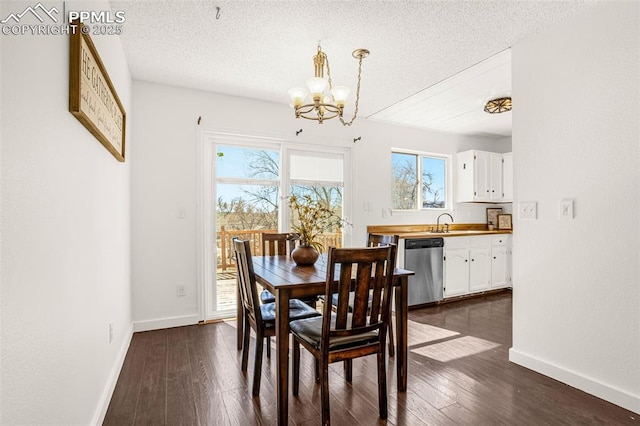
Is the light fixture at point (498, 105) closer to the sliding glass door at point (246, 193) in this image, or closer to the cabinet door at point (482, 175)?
the cabinet door at point (482, 175)

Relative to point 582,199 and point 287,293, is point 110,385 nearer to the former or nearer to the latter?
point 287,293

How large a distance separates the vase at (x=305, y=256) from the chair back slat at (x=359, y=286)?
0.57m

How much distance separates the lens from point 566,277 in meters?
2.29

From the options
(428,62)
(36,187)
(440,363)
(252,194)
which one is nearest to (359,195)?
(252,194)

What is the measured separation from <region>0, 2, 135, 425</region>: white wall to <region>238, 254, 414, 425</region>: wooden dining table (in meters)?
0.89

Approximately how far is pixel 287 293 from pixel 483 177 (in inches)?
172

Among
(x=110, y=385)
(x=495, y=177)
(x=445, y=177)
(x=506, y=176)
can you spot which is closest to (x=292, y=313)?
(x=110, y=385)

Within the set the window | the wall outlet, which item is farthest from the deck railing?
the wall outlet

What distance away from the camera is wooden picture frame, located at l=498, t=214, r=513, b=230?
18.0 feet

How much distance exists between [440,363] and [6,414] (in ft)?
8.20

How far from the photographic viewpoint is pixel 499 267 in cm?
486

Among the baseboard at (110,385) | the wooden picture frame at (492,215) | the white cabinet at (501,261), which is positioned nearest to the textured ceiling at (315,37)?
the baseboard at (110,385)

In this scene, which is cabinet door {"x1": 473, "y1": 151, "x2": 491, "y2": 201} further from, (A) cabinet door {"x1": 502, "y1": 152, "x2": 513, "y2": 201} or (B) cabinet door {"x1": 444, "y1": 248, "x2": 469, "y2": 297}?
(B) cabinet door {"x1": 444, "y1": 248, "x2": 469, "y2": 297}

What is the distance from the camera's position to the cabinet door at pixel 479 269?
455cm
